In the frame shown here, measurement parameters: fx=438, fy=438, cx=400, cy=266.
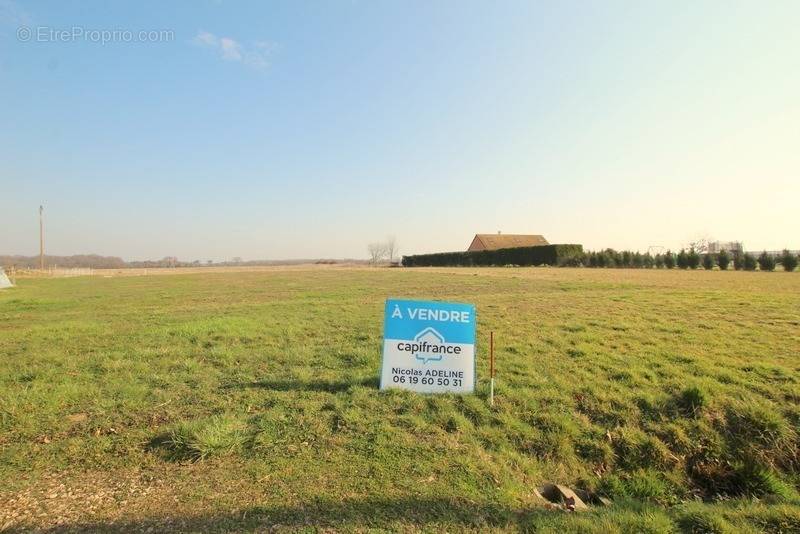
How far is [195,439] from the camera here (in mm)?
3859

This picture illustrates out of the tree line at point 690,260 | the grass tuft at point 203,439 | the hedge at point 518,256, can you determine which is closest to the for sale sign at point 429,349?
the grass tuft at point 203,439

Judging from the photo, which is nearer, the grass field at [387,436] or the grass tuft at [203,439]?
the grass field at [387,436]

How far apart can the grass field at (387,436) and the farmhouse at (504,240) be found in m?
66.9

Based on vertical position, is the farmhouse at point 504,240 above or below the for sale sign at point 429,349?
above

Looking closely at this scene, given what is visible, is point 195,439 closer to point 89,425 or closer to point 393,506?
point 89,425

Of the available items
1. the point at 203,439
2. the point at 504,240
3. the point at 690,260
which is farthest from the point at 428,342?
the point at 504,240

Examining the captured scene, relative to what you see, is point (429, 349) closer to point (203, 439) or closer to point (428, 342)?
point (428, 342)

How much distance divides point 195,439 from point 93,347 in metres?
5.11

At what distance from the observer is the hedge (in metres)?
48.4

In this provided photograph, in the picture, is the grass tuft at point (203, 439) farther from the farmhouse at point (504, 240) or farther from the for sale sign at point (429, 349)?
the farmhouse at point (504, 240)

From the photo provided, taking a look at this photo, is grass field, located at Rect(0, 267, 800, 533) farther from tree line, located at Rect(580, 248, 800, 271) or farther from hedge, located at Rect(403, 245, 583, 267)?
hedge, located at Rect(403, 245, 583, 267)

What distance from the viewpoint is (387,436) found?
414 centimetres

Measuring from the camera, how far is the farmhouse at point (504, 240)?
242 ft

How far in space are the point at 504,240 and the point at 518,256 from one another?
21.9 metres
